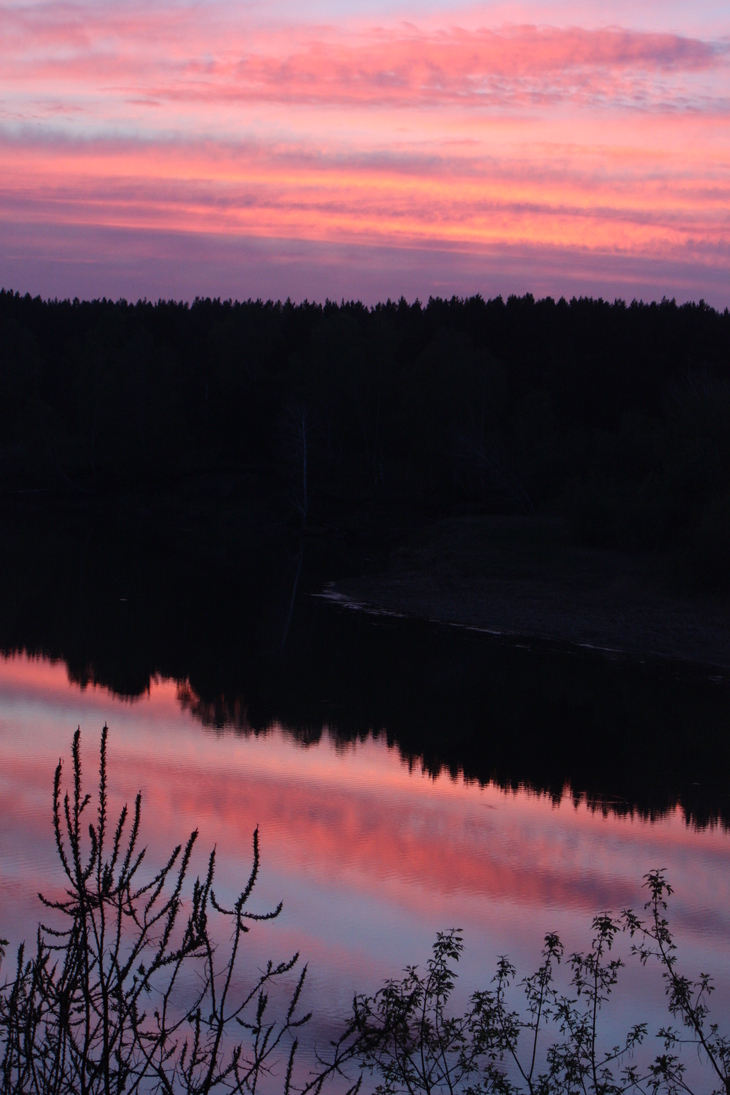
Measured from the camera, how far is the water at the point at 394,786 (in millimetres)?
8430

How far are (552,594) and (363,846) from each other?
19447 mm

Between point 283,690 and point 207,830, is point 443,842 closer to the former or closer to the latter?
point 207,830

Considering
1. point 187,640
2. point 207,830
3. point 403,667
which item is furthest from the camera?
point 187,640

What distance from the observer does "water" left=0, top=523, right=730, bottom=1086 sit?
27.7 feet

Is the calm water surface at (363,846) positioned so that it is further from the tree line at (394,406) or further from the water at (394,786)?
the tree line at (394,406)

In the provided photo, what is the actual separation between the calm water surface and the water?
29 millimetres

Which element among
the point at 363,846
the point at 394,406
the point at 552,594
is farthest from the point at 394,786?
the point at 394,406

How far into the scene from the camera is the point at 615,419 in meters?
54.1

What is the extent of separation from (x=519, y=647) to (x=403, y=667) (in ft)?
11.6

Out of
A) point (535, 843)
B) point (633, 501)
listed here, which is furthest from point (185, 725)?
point (633, 501)

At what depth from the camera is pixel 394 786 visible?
12867mm

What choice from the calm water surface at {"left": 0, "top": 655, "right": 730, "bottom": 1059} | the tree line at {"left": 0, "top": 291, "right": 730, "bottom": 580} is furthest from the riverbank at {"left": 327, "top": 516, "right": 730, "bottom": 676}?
the calm water surface at {"left": 0, "top": 655, "right": 730, "bottom": 1059}

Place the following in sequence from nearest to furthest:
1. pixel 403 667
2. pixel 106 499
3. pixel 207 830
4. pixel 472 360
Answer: pixel 207 830
pixel 403 667
pixel 472 360
pixel 106 499

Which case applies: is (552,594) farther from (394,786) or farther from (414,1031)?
(414,1031)
